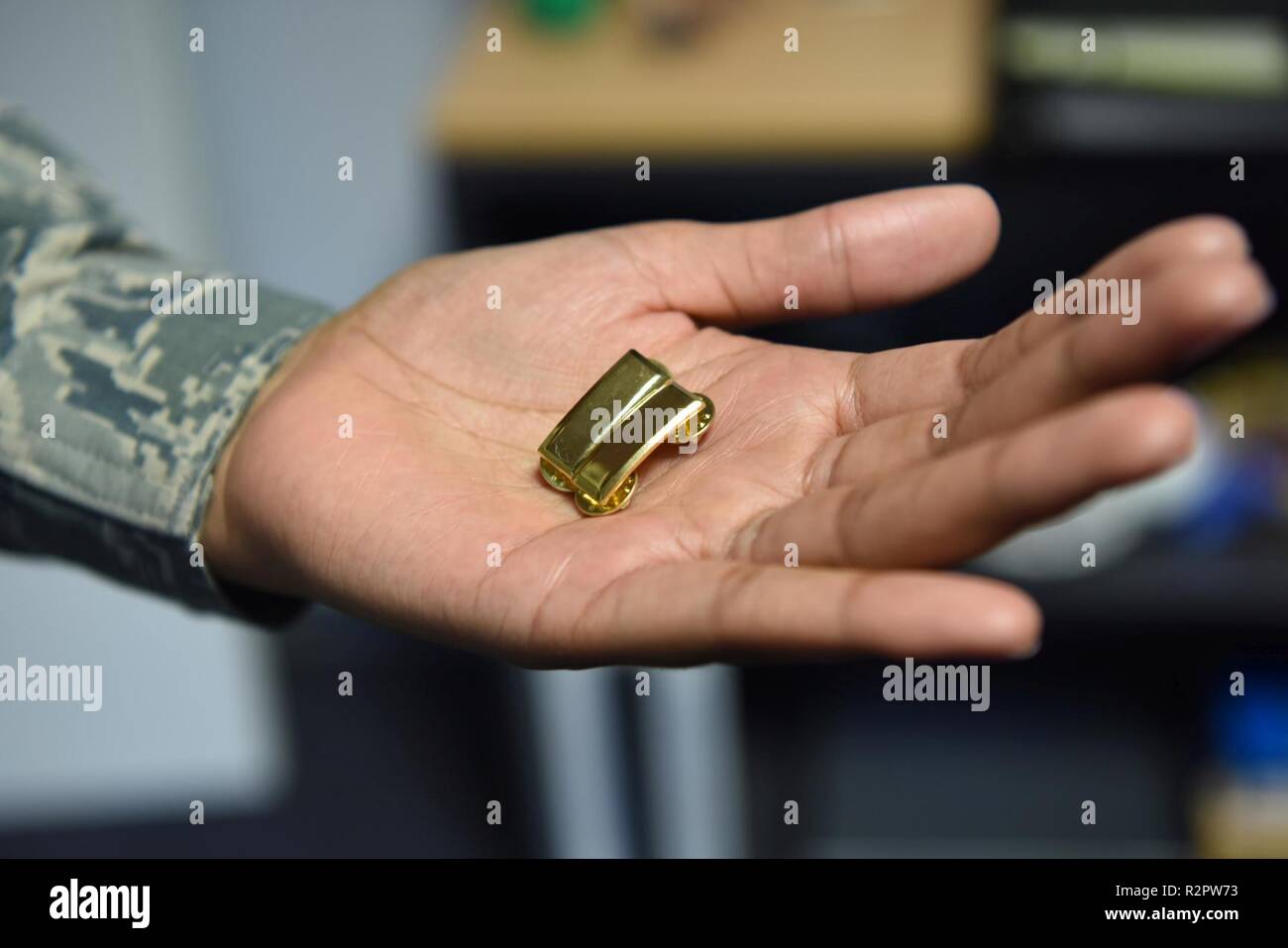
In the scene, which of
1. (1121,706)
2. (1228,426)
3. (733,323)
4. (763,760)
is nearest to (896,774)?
(763,760)

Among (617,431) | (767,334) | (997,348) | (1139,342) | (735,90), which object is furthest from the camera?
(767,334)

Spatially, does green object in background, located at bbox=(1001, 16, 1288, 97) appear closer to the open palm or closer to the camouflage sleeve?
the open palm

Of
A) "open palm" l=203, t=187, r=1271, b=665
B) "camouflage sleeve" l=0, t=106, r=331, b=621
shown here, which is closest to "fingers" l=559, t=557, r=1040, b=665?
"open palm" l=203, t=187, r=1271, b=665

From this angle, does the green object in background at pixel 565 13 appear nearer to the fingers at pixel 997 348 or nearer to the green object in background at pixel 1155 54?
the green object in background at pixel 1155 54

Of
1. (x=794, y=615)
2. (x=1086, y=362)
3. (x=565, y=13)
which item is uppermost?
(x=565, y=13)

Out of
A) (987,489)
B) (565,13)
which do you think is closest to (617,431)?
(987,489)

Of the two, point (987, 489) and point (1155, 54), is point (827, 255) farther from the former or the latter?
point (1155, 54)
